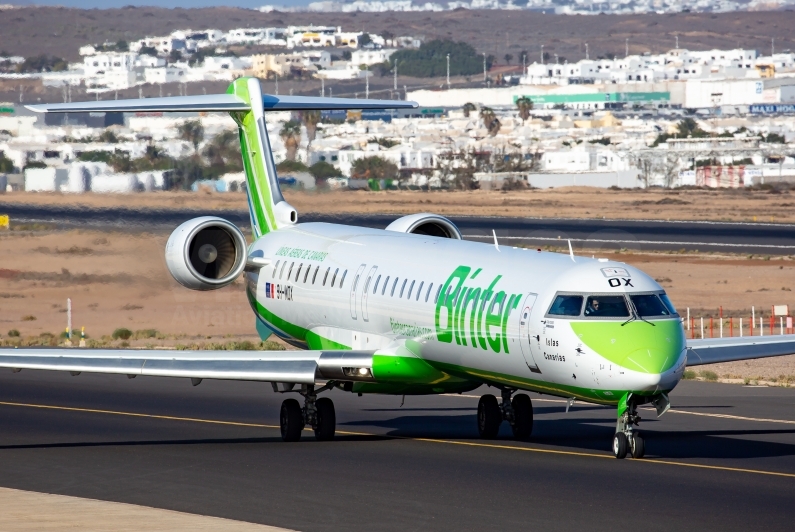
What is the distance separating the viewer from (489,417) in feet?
76.7

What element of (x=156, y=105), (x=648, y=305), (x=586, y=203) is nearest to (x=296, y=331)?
(x=156, y=105)

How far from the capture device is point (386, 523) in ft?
51.3

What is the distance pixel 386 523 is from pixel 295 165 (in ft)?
121

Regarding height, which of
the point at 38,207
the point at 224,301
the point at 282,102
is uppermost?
the point at 282,102

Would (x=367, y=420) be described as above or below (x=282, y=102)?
below

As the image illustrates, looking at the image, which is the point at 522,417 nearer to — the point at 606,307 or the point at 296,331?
the point at 606,307

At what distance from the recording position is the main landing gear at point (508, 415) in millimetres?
23281

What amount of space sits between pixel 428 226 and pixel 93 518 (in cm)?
1337

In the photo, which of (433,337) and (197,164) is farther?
(197,164)

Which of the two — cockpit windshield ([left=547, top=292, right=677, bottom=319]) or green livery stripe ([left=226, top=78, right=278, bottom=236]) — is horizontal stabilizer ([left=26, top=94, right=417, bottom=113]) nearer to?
green livery stripe ([left=226, top=78, right=278, bottom=236])

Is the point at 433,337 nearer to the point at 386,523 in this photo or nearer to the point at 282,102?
the point at 386,523

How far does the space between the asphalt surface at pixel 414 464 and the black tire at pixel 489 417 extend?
0.32 meters

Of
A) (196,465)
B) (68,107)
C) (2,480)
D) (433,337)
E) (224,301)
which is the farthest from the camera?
(224,301)

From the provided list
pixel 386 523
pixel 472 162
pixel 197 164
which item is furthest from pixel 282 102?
pixel 472 162
